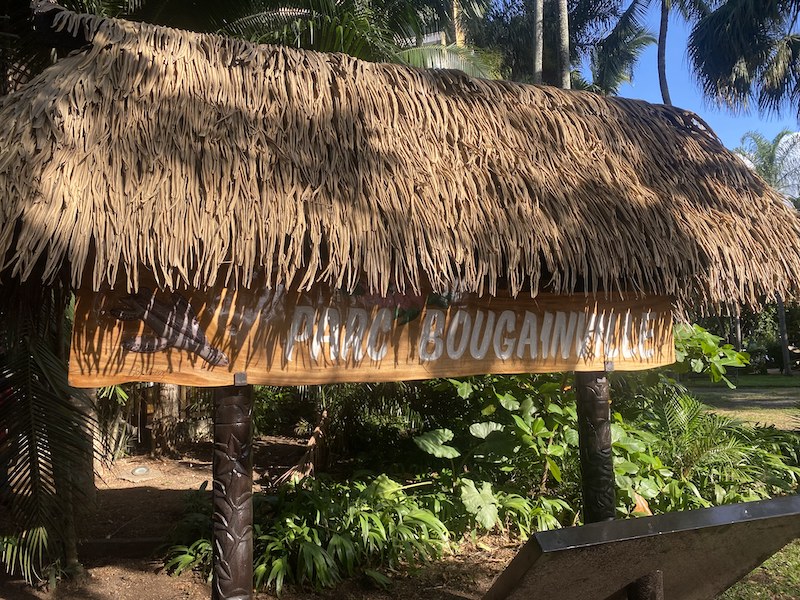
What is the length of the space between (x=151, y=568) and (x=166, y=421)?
3.97m

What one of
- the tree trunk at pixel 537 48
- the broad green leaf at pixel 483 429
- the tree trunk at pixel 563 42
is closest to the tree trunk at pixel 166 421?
the broad green leaf at pixel 483 429

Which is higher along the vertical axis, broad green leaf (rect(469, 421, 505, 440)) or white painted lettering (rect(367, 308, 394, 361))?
→ white painted lettering (rect(367, 308, 394, 361))

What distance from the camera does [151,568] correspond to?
4.41 meters

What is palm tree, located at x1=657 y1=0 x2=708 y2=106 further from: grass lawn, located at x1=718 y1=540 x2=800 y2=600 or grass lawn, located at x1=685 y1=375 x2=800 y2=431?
grass lawn, located at x1=718 y1=540 x2=800 y2=600

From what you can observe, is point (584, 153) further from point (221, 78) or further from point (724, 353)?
point (724, 353)

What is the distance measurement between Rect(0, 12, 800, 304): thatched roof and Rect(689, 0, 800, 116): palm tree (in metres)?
15.9

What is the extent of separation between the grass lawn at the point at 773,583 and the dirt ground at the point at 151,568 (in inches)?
65.0

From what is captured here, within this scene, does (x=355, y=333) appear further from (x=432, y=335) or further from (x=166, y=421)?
(x=166, y=421)

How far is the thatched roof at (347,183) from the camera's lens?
2.24 m

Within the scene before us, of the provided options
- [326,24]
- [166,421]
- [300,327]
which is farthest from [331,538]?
[326,24]

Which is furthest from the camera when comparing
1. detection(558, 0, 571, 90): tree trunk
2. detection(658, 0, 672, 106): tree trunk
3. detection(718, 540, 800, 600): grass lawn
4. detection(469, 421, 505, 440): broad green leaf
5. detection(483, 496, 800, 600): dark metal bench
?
detection(658, 0, 672, 106): tree trunk

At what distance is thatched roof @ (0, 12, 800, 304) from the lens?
88.1 inches

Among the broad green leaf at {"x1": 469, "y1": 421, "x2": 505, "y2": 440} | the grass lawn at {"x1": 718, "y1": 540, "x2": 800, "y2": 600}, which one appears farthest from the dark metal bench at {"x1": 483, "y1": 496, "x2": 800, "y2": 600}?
the broad green leaf at {"x1": 469, "y1": 421, "x2": 505, "y2": 440}

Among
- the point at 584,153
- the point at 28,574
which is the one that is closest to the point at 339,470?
the point at 28,574
